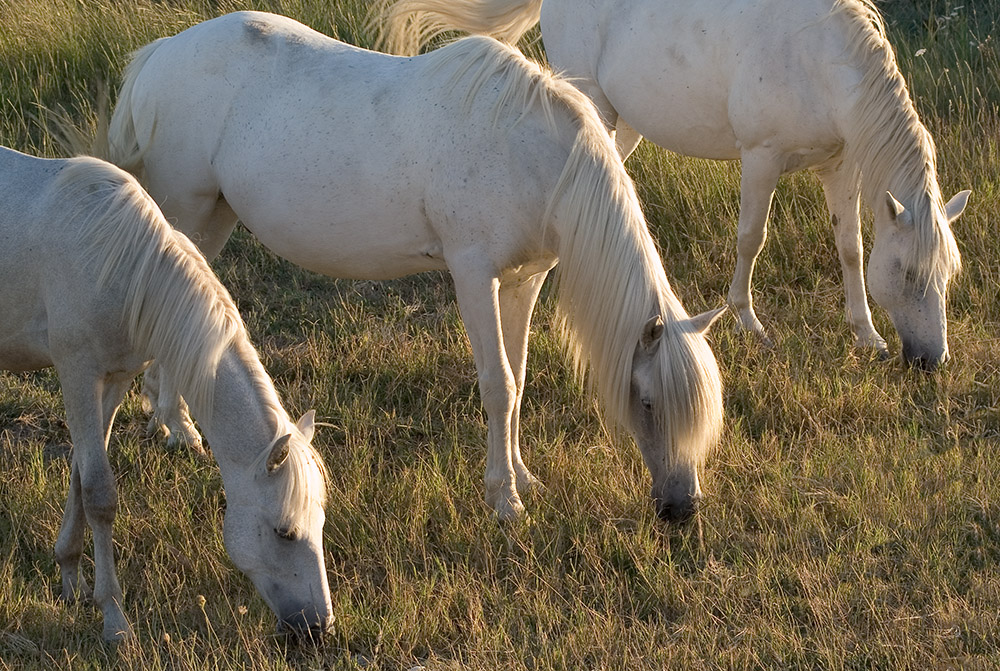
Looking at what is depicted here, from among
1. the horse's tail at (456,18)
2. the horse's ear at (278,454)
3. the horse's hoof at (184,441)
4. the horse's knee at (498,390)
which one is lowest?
the horse's hoof at (184,441)

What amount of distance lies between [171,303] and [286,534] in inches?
31.5

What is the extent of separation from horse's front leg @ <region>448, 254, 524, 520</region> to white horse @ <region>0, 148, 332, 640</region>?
967 mm

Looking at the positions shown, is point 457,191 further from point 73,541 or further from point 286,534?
point 73,541

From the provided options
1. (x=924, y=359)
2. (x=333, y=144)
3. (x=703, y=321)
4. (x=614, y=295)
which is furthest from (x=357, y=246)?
(x=924, y=359)

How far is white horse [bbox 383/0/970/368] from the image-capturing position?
5.21m

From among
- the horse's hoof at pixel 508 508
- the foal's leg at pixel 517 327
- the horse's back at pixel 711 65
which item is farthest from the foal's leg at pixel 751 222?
the horse's hoof at pixel 508 508

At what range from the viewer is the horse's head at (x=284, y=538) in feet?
10.7

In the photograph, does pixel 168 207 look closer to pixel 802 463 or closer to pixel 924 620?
pixel 802 463

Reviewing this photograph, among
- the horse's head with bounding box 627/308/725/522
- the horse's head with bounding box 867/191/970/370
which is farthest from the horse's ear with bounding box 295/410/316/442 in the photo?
the horse's head with bounding box 867/191/970/370

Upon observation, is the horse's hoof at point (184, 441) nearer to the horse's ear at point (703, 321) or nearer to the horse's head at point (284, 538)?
the horse's head at point (284, 538)

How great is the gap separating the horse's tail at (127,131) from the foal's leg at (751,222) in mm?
3015

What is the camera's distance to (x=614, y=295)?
3.94m

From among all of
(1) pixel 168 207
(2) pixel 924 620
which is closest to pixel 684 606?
(2) pixel 924 620

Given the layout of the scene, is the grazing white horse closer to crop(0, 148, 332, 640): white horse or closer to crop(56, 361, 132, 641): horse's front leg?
crop(0, 148, 332, 640): white horse
